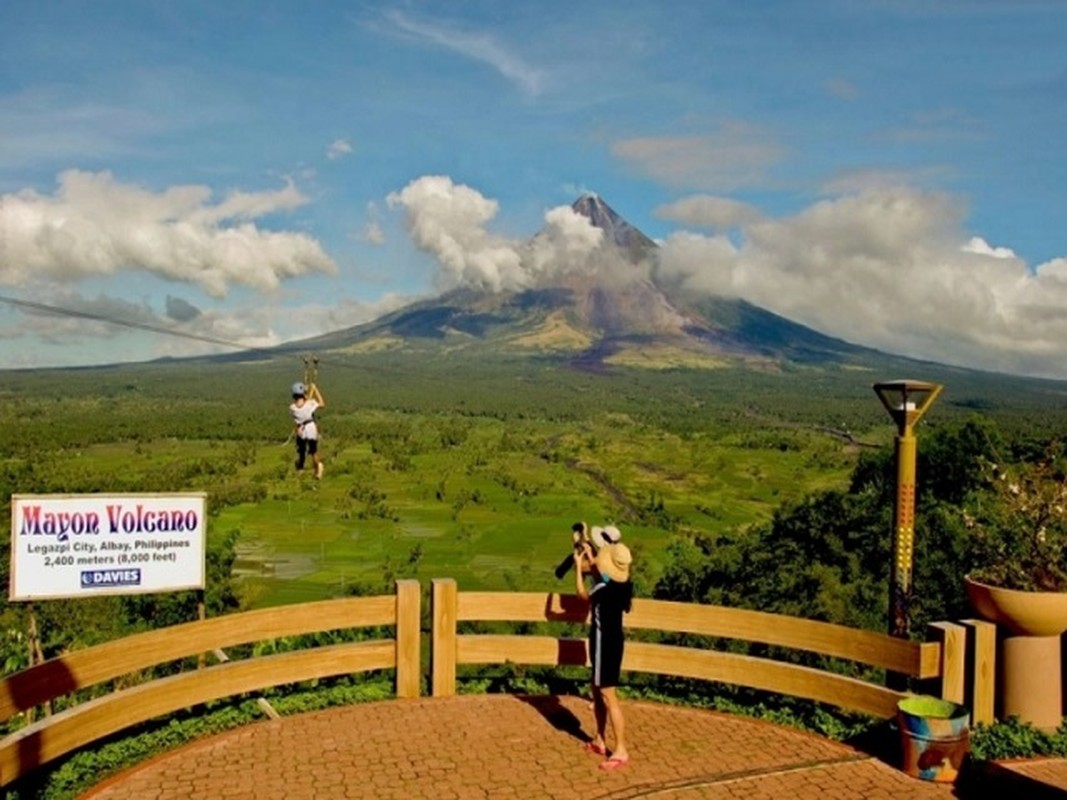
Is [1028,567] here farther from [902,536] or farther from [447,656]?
[447,656]

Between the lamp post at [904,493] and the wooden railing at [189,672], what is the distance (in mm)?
4230

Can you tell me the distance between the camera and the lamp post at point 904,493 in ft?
27.7

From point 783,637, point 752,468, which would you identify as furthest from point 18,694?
point 752,468

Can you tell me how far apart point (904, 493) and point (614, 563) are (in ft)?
9.78

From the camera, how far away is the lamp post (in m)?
8.44

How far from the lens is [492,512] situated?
8869 centimetres

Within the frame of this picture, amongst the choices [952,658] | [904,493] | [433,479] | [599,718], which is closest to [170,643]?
[599,718]

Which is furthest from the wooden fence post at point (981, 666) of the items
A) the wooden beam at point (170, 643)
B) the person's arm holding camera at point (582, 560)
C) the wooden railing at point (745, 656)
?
the wooden beam at point (170, 643)

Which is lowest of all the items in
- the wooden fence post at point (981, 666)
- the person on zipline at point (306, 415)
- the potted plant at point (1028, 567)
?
the wooden fence post at point (981, 666)

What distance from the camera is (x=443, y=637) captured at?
8.66 m

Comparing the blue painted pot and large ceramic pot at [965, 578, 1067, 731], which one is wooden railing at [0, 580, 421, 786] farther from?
large ceramic pot at [965, 578, 1067, 731]

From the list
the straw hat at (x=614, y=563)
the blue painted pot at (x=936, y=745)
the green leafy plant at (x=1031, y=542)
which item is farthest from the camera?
the green leafy plant at (x=1031, y=542)

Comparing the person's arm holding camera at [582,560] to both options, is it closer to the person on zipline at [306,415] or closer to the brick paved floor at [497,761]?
the brick paved floor at [497,761]

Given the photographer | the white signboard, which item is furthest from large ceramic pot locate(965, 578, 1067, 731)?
the white signboard
